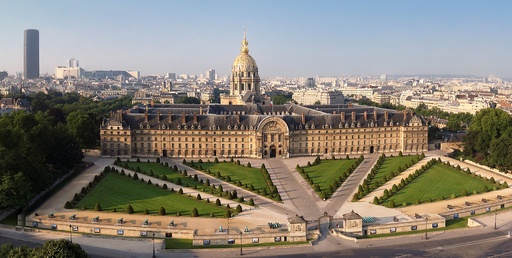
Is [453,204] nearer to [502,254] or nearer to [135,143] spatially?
[502,254]

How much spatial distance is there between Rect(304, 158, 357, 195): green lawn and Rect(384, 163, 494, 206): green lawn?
33.8 ft

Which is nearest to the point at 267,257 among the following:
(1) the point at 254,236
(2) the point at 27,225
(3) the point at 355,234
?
(1) the point at 254,236

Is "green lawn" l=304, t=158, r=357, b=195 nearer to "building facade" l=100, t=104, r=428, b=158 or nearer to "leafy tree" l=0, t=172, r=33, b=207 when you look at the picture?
"building facade" l=100, t=104, r=428, b=158

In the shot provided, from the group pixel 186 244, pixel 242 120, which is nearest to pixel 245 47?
pixel 242 120

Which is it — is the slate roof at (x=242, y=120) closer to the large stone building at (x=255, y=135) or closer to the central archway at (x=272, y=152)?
the large stone building at (x=255, y=135)

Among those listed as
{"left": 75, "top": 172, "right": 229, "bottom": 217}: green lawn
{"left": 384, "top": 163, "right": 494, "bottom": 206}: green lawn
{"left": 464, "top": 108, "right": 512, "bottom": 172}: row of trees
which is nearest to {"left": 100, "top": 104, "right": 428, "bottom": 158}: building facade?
{"left": 464, "top": 108, "right": 512, "bottom": 172}: row of trees

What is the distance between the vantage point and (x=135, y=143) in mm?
96375

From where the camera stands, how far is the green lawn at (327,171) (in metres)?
75.7

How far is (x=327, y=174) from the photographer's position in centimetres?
8112

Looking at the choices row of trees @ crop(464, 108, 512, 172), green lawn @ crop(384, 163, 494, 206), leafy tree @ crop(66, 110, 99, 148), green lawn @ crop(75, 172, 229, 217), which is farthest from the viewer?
leafy tree @ crop(66, 110, 99, 148)

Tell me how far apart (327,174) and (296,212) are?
21.9 meters

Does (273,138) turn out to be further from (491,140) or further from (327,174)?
(491,140)

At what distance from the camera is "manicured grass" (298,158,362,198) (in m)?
70.6

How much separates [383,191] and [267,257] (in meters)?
28.2
